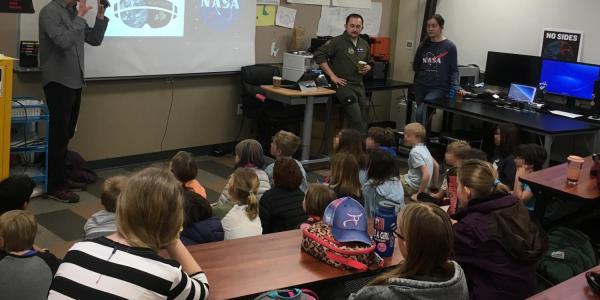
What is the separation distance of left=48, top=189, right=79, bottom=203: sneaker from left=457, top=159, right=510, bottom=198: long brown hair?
3.24 m

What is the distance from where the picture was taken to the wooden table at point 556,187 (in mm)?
3789

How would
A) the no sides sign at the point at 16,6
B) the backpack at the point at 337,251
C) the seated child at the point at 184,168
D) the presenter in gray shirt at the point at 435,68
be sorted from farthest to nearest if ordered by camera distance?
the presenter in gray shirt at the point at 435,68, the no sides sign at the point at 16,6, the seated child at the point at 184,168, the backpack at the point at 337,251

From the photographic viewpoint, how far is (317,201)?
9.88ft

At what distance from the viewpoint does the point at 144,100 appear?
612 centimetres

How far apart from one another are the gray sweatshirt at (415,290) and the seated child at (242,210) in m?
1.17

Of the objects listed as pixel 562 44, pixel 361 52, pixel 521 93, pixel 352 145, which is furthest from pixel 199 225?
pixel 562 44

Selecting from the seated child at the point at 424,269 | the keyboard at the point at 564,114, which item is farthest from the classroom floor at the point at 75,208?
the seated child at the point at 424,269

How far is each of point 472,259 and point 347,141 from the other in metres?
2.04

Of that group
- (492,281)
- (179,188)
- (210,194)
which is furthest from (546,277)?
(210,194)

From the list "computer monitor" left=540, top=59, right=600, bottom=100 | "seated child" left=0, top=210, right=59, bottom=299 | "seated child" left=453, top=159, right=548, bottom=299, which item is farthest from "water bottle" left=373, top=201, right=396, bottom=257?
"computer monitor" left=540, top=59, right=600, bottom=100

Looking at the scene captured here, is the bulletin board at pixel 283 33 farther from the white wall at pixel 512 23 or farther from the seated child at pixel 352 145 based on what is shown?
the seated child at pixel 352 145

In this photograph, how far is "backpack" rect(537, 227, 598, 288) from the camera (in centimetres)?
332

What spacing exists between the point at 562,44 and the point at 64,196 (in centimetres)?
519

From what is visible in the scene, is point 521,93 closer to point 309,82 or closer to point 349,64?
point 349,64
